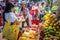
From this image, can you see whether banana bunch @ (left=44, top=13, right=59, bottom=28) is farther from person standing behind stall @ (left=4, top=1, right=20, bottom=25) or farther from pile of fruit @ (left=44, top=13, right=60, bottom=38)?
person standing behind stall @ (left=4, top=1, right=20, bottom=25)

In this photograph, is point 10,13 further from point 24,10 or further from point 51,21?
point 51,21

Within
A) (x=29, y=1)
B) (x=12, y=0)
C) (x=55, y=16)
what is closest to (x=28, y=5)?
(x=29, y=1)

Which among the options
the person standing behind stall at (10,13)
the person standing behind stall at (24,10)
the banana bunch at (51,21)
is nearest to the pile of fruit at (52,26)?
the banana bunch at (51,21)

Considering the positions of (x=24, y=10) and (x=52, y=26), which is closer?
(x=52, y=26)

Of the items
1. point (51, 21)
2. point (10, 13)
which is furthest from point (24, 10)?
point (51, 21)

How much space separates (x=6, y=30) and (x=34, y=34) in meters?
0.31

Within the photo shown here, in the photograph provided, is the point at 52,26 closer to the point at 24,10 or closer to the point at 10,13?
the point at 24,10

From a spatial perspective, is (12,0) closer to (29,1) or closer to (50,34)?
(29,1)

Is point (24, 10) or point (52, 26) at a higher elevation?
point (24, 10)

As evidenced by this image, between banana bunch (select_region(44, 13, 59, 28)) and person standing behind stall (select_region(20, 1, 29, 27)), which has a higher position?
person standing behind stall (select_region(20, 1, 29, 27))

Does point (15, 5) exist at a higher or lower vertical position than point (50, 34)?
higher

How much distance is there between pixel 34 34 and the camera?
209 centimetres

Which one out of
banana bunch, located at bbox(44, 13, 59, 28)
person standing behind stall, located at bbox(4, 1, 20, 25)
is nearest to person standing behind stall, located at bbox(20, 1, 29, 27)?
person standing behind stall, located at bbox(4, 1, 20, 25)

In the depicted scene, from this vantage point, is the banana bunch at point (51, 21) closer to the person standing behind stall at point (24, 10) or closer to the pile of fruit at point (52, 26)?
the pile of fruit at point (52, 26)
